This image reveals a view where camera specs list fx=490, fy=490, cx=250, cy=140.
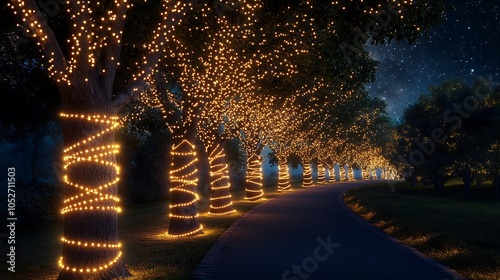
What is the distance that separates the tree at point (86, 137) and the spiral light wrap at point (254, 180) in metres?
23.3

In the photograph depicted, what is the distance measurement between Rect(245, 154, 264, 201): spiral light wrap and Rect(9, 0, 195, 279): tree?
23.3 m

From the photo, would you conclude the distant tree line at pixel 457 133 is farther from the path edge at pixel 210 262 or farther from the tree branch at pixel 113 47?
the tree branch at pixel 113 47

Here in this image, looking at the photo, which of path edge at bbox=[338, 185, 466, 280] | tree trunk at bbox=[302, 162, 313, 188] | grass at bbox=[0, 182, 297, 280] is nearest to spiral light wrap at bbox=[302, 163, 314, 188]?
tree trunk at bbox=[302, 162, 313, 188]

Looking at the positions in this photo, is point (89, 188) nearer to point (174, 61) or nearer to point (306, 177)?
point (174, 61)

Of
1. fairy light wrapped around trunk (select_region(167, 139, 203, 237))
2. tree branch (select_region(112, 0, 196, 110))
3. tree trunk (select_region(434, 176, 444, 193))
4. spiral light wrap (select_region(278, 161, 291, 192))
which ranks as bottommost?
tree trunk (select_region(434, 176, 444, 193))

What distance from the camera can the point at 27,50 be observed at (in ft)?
42.5

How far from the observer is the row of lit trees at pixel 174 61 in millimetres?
8438

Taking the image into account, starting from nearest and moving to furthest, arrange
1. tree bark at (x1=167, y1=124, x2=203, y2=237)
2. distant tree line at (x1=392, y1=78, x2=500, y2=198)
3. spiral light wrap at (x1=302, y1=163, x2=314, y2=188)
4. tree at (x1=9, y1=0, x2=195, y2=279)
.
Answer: tree at (x1=9, y1=0, x2=195, y2=279) < tree bark at (x1=167, y1=124, x2=203, y2=237) < distant tree line at (x1=392, y1=78, x2=500, y2=198) < spiral light wrap at (x1=302, y1=163, x2=314, y2=188)

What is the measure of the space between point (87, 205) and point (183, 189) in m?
7.47

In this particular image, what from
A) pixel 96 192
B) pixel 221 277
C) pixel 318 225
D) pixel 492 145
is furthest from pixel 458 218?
pixel 492 145

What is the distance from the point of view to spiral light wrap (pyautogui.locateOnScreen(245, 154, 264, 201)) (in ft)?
105

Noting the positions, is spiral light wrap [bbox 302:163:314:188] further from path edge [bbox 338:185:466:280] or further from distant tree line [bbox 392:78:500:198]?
path edge [bbox 338:185:466:280]

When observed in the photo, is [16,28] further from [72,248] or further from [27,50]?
[72,248]

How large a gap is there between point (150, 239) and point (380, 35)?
28.6 feet
